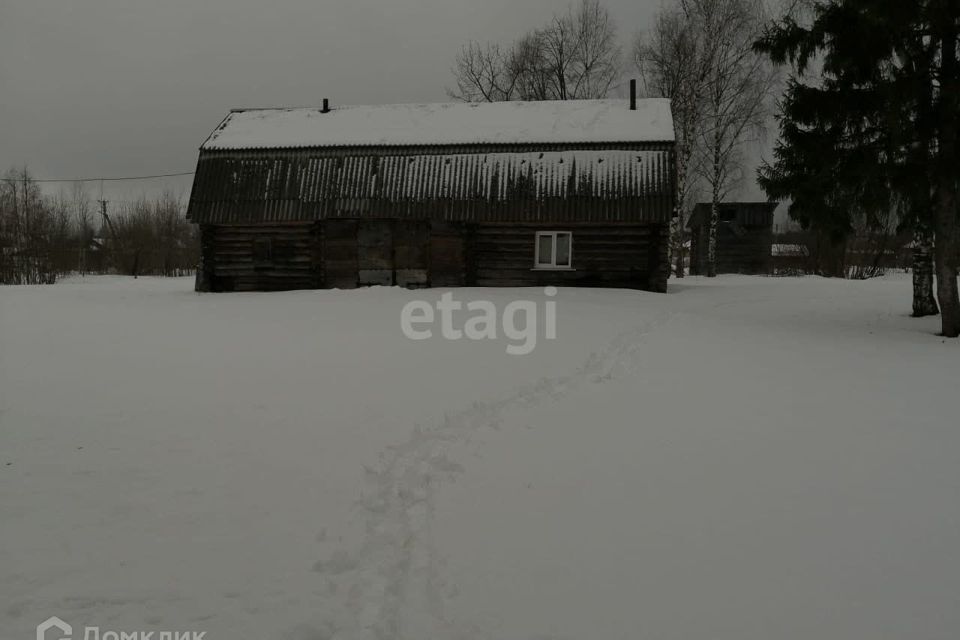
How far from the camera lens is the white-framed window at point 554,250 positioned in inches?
726

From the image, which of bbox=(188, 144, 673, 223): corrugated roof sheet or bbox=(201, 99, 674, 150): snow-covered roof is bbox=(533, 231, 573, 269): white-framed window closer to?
bbox=(188, 144, 673, 223): corrugated roof sheet

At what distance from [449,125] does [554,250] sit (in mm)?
6083

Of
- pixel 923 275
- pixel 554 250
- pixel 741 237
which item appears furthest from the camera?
pixel 741 237

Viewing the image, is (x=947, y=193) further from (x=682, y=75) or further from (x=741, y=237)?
(x=741, y=237)

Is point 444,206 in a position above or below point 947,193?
above

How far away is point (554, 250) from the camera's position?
18.5m

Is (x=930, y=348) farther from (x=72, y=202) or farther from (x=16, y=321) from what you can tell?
(x=72, y=202)

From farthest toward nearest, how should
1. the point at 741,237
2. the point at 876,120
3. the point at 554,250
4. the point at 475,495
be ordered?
1. the point at 741,237
2. the point at 554,250
3. the point at 876,120
4. the point at 475,495

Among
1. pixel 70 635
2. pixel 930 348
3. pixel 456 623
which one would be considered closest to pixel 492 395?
pixel 456 623

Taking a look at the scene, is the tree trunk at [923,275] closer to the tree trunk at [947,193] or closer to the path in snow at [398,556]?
the tree trunk at [947,193]

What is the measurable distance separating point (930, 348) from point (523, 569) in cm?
1000

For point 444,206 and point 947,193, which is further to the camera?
point 444,206

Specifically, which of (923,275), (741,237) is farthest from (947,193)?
(741,237)

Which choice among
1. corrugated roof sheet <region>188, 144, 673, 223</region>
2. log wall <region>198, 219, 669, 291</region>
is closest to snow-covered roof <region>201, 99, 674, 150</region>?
corrugated roof sheet <region>188, 144, 673, 223</region>
